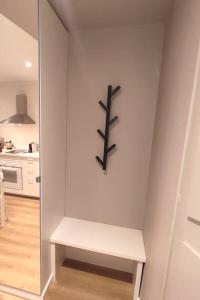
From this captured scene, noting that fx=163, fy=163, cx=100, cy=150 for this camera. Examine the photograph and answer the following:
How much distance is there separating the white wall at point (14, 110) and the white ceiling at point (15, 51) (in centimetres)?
31

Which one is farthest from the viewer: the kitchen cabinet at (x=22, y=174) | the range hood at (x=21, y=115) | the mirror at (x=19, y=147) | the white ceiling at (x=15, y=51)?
the range hood at (x=21, y=115)

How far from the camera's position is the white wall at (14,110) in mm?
3493

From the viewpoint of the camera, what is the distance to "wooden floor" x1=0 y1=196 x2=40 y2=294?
5.09 ft

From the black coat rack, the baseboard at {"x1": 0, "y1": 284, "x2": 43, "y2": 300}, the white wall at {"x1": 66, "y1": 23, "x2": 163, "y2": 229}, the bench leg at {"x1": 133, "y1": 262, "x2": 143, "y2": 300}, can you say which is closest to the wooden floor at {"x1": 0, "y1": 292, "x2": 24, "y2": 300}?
the baseboard at {"x1": 0, "y1": 284, "x2": 43, "y2": 300}

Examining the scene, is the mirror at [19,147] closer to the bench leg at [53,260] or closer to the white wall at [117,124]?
the bench leg at [53,260]

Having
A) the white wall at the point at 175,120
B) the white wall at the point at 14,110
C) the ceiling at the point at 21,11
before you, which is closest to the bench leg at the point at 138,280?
the white wall at the point at 175,120

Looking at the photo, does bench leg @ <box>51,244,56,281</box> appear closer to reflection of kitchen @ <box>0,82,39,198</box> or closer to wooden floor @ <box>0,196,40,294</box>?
wooden floor @ <box>0,196,40,294</box>

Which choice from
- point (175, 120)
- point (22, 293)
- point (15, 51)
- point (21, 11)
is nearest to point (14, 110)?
point (15, 51)

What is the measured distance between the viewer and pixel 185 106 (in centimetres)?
78

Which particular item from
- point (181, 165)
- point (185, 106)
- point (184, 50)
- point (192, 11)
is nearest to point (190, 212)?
point (181, 165)

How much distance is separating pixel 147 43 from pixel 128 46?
16 cm

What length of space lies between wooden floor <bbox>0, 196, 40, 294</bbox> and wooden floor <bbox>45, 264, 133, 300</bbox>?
0.70 feet

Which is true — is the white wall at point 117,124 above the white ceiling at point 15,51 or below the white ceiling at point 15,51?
below

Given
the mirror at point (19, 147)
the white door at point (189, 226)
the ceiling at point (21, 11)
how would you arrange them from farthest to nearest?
1. the mirror at point (19, 147)
2. the ceiling at point (21, 11)
3. the white door at point (189, 226)
